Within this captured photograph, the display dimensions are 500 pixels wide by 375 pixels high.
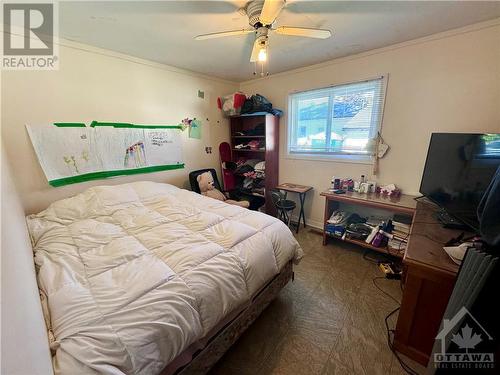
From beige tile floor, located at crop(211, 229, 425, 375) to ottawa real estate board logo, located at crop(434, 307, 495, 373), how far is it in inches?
18.3

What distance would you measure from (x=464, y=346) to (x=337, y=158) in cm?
217

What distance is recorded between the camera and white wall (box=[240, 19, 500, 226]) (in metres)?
1.83

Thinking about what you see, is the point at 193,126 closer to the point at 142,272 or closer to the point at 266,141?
the point at 266,141

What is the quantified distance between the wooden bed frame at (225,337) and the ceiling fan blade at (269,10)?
1.83 metres

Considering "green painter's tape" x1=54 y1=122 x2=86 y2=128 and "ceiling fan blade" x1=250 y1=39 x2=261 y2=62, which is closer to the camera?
"ceiling fan blade" x1=250 y1=39 x2=261 y2=62

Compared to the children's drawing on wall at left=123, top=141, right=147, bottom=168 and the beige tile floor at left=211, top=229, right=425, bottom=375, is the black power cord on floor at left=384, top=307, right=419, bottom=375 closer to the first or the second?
the beige tile floor at left=211, top=229, right=425, bottom=375

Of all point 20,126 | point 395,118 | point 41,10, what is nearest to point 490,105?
point 395,118

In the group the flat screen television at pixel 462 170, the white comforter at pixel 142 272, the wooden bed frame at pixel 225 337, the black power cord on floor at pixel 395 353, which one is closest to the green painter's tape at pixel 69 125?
the white comforter at pixel 142 272

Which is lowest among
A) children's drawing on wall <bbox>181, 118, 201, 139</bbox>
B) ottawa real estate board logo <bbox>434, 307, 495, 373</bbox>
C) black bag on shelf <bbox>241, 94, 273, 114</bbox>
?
ottawa real estate board logo <bbox>434, 307, 495, 373</bbox>

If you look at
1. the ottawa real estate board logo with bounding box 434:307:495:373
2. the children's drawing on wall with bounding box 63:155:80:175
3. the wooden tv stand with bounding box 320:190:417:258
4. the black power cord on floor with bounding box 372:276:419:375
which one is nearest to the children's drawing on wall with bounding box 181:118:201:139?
the children's drawing on wall with bounding box 63:155:80:175

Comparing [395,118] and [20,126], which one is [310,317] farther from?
[20,126]

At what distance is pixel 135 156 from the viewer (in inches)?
104

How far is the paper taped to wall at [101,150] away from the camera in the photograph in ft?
6.70

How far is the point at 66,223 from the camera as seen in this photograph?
5.80 feet
